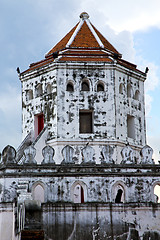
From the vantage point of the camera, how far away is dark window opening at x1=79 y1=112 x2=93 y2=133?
838 inches

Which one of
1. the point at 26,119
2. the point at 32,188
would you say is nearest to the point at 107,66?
the point at 26,119

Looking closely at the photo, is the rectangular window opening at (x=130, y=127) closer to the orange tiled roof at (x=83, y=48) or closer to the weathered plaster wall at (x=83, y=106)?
the weathered plaster wall at (x=83, y=106)

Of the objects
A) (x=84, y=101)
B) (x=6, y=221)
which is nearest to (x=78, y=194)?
(x=84, y=101)

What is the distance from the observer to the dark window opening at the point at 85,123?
2128cm

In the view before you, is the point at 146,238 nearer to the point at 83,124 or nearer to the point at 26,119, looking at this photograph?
the point at 83,124

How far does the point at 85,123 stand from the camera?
70.0ft

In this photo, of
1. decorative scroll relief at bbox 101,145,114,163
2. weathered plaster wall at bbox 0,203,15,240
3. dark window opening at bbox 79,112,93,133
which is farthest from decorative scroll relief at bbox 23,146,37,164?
dark window opening at bbox 79,112,93,133

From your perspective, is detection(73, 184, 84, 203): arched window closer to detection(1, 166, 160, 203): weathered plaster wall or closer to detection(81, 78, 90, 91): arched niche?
detection(1, 166, 160, 203): weathered plaster wall

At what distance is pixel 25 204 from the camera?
14.0 metres

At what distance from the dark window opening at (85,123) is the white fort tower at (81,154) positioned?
46 mm

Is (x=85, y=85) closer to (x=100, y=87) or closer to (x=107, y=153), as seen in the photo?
(x=100, y=87)

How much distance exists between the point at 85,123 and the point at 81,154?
225 cm

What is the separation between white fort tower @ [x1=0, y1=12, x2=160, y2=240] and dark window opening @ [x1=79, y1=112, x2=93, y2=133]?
46 millimetres

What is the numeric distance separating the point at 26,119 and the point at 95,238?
8.66 metres
